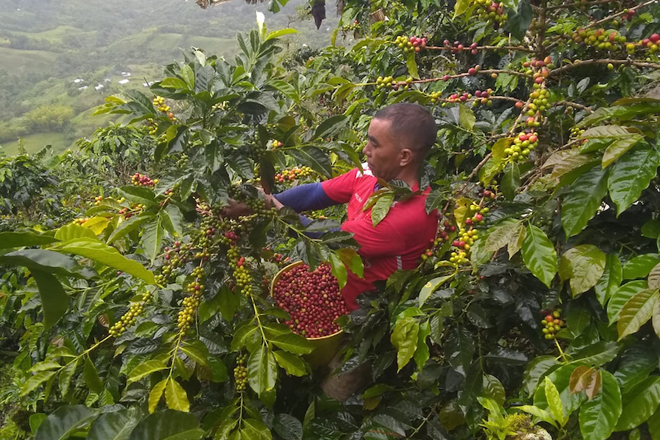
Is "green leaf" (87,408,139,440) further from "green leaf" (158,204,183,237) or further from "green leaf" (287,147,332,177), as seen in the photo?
"green leaf" (287,147,332,177)

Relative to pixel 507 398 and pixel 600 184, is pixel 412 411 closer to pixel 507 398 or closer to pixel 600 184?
pixel 507 398

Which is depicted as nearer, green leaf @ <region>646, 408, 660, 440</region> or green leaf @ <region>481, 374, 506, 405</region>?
green leaf @ <region>646, 408, 660, 440</region>

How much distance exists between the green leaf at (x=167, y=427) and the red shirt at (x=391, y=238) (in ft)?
2.67

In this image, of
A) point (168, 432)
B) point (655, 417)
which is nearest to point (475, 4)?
point (655, 417)

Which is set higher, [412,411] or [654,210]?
[654,210]

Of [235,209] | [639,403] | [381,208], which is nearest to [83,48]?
[235,209]

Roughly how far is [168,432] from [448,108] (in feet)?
4.63

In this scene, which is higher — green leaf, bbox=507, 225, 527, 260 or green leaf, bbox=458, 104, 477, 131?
green leaf, bbox=458, 104, 477, 131

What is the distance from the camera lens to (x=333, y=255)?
126 cm

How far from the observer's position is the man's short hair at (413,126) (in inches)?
60.4

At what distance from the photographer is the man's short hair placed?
1535 millimetres

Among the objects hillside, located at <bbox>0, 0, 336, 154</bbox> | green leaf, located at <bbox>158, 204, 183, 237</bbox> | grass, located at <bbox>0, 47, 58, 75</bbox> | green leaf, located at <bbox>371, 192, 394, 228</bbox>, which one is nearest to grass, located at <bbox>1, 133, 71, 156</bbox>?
hillside, located at <bbox>0, 0, 336, 154</bbox>

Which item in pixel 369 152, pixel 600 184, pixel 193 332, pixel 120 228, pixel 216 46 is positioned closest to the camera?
pixel 600 184

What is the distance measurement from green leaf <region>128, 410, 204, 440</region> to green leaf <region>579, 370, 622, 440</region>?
69 cm
